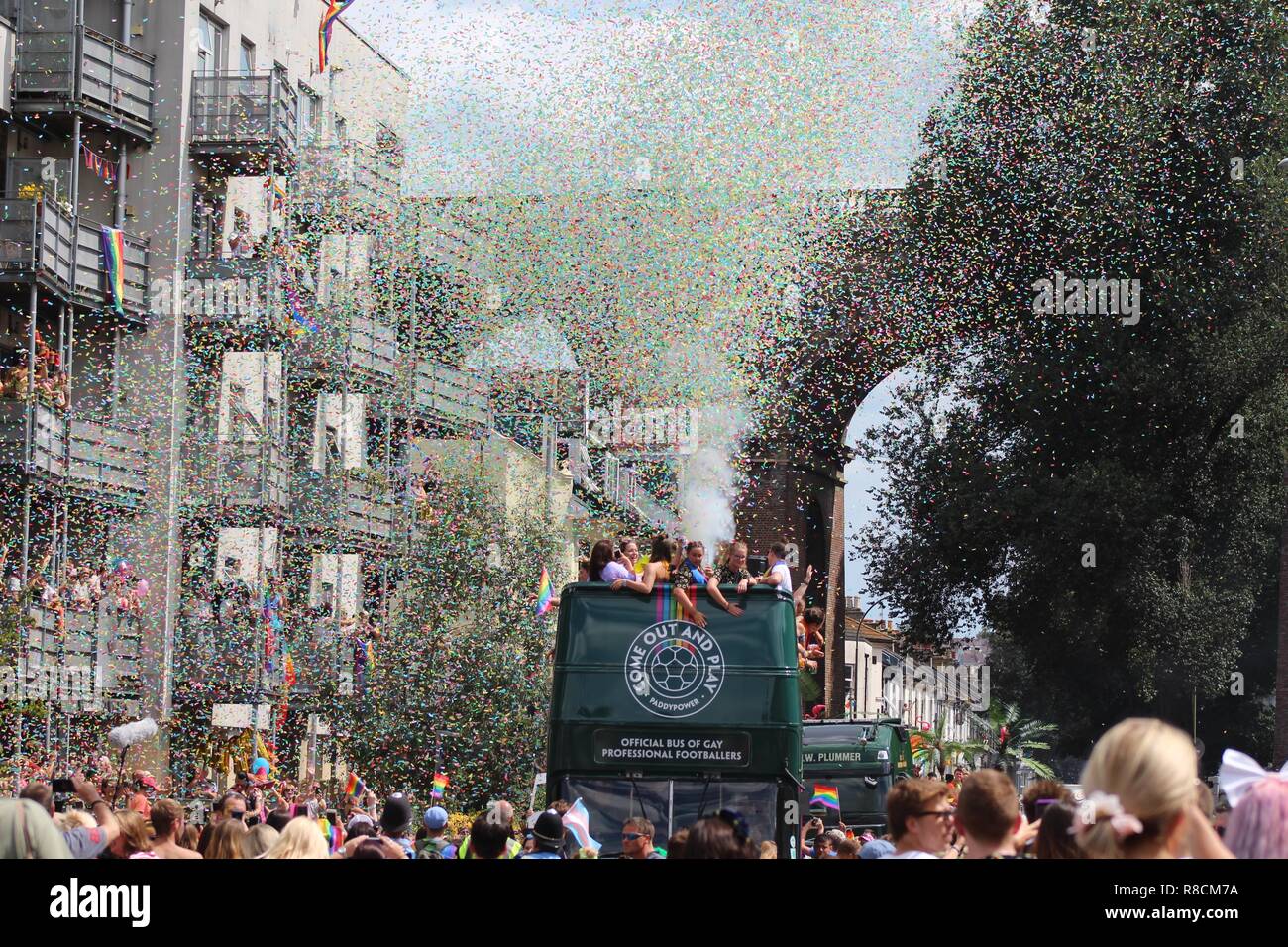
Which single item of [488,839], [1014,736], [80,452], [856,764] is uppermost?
[80,452]

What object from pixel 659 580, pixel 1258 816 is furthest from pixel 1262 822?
pixel 659 580

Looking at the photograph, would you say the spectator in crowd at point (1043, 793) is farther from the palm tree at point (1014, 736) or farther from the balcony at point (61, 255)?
the palm tree at point (1014, 736)

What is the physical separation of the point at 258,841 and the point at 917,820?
13.1 ft

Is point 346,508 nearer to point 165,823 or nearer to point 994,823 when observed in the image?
point 165,823

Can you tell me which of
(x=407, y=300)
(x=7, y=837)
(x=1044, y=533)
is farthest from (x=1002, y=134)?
(x=7, y=837)

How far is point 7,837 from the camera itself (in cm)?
554

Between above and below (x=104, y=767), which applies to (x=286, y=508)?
above

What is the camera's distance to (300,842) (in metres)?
6.83

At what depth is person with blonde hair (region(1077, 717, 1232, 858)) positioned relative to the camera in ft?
13.7

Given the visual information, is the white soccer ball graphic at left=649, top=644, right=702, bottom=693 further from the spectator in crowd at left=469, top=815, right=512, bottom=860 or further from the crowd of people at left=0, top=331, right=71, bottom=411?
the crowd of people at left=0, top=331, right=71, bottom=411

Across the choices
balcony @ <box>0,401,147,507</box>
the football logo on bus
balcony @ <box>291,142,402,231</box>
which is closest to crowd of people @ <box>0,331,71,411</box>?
balcony @ <box>0,401,147,507</box>

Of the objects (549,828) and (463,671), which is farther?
(463,671)
